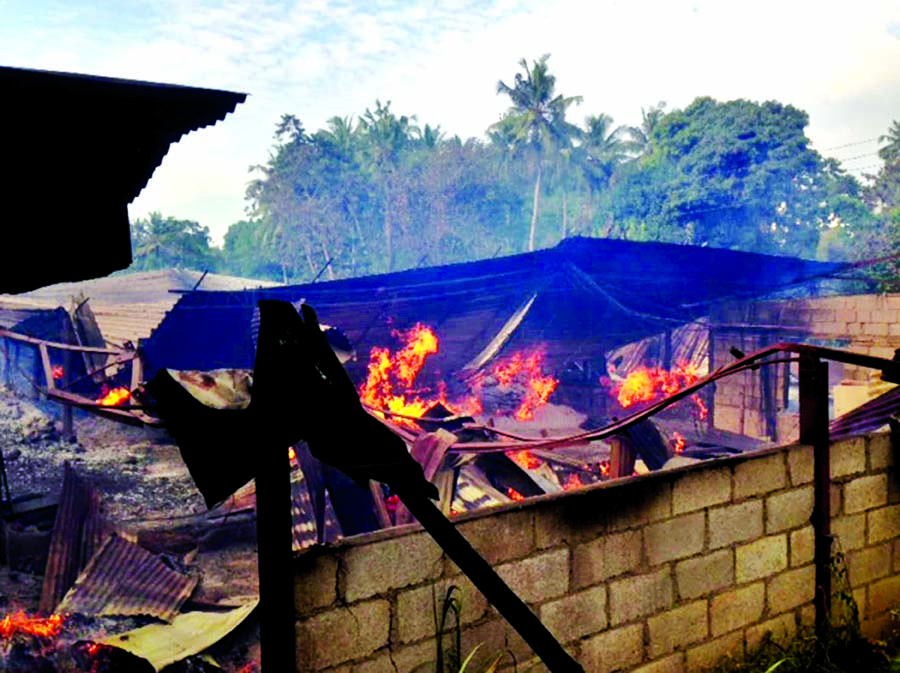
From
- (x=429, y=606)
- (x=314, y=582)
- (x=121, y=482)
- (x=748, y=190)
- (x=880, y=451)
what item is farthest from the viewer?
(x=748, y=190)

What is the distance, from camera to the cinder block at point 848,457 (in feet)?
14.5

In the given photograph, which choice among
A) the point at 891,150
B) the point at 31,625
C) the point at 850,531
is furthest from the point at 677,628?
the point at 891,150

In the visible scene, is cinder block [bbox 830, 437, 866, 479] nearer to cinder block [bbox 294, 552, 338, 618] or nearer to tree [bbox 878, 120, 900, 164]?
cinder block [bbox 294, 552, 338, 618]

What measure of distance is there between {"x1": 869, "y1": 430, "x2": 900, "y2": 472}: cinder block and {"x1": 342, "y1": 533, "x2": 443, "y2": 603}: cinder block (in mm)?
3170

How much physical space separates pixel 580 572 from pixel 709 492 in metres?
0.97

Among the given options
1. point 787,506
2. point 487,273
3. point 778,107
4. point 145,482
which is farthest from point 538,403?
point 778,107

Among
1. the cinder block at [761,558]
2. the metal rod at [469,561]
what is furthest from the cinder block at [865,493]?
the metal rod at [469,561]

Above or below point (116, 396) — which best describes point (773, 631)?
below

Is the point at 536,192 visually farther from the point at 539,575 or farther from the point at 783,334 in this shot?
the point at 539,575

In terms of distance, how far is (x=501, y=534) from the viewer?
3246 millimetres

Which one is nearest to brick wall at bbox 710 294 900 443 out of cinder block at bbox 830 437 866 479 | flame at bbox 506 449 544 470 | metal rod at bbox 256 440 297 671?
flame at bbox 506 449 544 470

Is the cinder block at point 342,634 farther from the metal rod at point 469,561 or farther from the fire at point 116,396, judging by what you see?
the fire at point 116,396

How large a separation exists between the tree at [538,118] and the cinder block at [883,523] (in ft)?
144

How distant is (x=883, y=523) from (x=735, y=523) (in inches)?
53.7
